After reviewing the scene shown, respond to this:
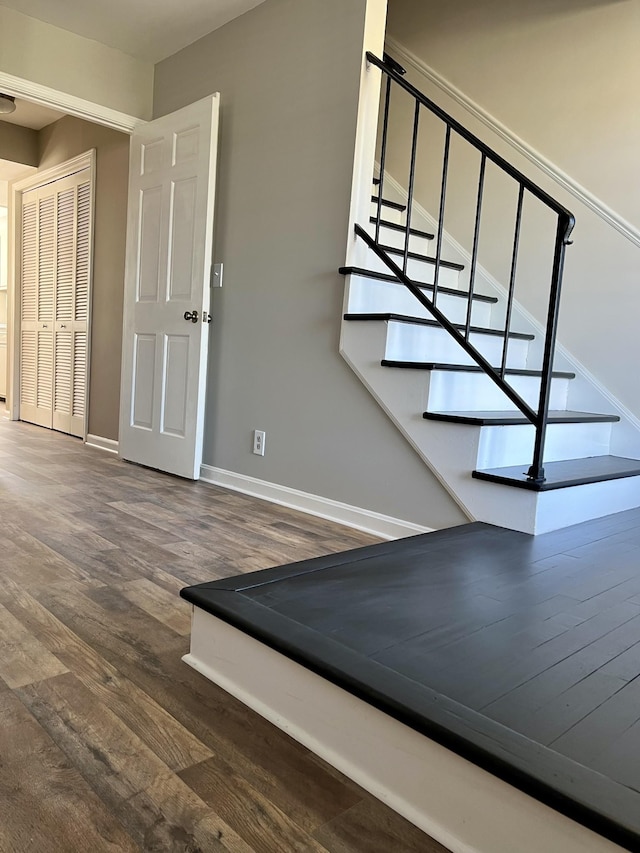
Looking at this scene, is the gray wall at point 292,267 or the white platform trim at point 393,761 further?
the gray wall at point 292,267

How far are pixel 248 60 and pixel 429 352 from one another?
180 cm

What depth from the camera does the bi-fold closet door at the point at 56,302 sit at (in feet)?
15.4

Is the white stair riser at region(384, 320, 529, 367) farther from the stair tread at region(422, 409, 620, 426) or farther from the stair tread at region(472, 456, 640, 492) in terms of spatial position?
the stair tread at region(472, 456, 640, 492)

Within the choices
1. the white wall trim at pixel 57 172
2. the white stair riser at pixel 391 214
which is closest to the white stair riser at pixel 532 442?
the white stair riser at pixel 391 214

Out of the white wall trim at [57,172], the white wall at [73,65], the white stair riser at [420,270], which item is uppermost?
the white wall at [73,65]

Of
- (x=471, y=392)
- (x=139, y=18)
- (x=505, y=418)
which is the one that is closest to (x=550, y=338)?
(x=505, y=418)

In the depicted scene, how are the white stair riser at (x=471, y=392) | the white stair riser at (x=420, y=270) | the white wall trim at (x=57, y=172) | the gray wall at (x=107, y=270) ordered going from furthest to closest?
the white wall trim at (x=57, y=172) → the gray wall at (x=107, y=270) → the white stair riser at (x=420, y=270) → the white stair riser at (x=471, y=392)

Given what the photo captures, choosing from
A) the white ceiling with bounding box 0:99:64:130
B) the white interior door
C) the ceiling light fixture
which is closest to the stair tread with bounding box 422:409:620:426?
the white interior door

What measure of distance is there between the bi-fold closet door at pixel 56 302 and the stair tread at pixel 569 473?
3346 mm

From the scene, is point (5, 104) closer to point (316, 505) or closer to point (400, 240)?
point (400, 240)

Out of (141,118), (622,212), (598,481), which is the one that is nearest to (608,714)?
(598,481)

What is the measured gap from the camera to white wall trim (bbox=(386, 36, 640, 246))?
9.62ft

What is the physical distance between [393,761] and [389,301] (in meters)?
2.12

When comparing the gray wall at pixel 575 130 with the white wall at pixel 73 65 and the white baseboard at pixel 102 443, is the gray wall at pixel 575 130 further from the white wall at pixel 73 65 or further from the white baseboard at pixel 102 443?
the white baseboard at pixel 102 443
